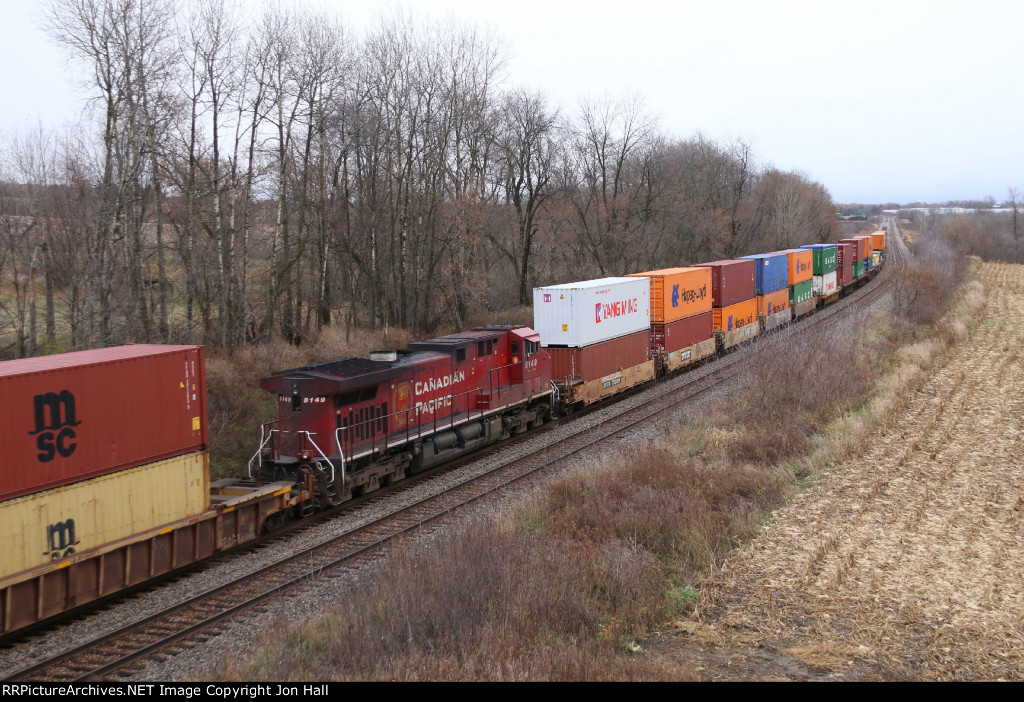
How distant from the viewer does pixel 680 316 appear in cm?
3092

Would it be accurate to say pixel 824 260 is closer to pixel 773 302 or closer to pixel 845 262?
pixel 845 262

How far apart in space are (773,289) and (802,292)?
637 centimetres

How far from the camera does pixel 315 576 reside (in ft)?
43.8

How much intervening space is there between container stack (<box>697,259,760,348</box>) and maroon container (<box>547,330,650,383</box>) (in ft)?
22.8

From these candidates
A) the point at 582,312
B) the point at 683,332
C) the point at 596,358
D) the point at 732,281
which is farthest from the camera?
the point at 732,281

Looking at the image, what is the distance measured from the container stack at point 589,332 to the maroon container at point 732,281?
7394 mm

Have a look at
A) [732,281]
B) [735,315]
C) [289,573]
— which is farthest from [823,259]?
[289,573]

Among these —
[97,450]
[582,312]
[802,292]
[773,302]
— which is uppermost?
[802,292]

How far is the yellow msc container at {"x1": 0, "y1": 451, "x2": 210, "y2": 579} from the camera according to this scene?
35.7ft

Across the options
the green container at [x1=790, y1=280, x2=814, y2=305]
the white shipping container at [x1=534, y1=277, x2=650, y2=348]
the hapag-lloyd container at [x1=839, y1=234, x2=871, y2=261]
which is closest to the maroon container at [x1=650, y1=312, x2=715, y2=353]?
the white shipping container at [x1=534, y1=277, x2=650, y2=348]

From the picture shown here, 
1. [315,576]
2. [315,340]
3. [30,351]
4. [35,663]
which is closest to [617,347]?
[315,340]

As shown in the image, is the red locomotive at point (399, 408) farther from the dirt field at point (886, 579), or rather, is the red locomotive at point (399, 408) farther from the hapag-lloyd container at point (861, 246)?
the hapag-lloyd container at point (861, 246)

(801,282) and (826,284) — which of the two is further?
(826,284)
